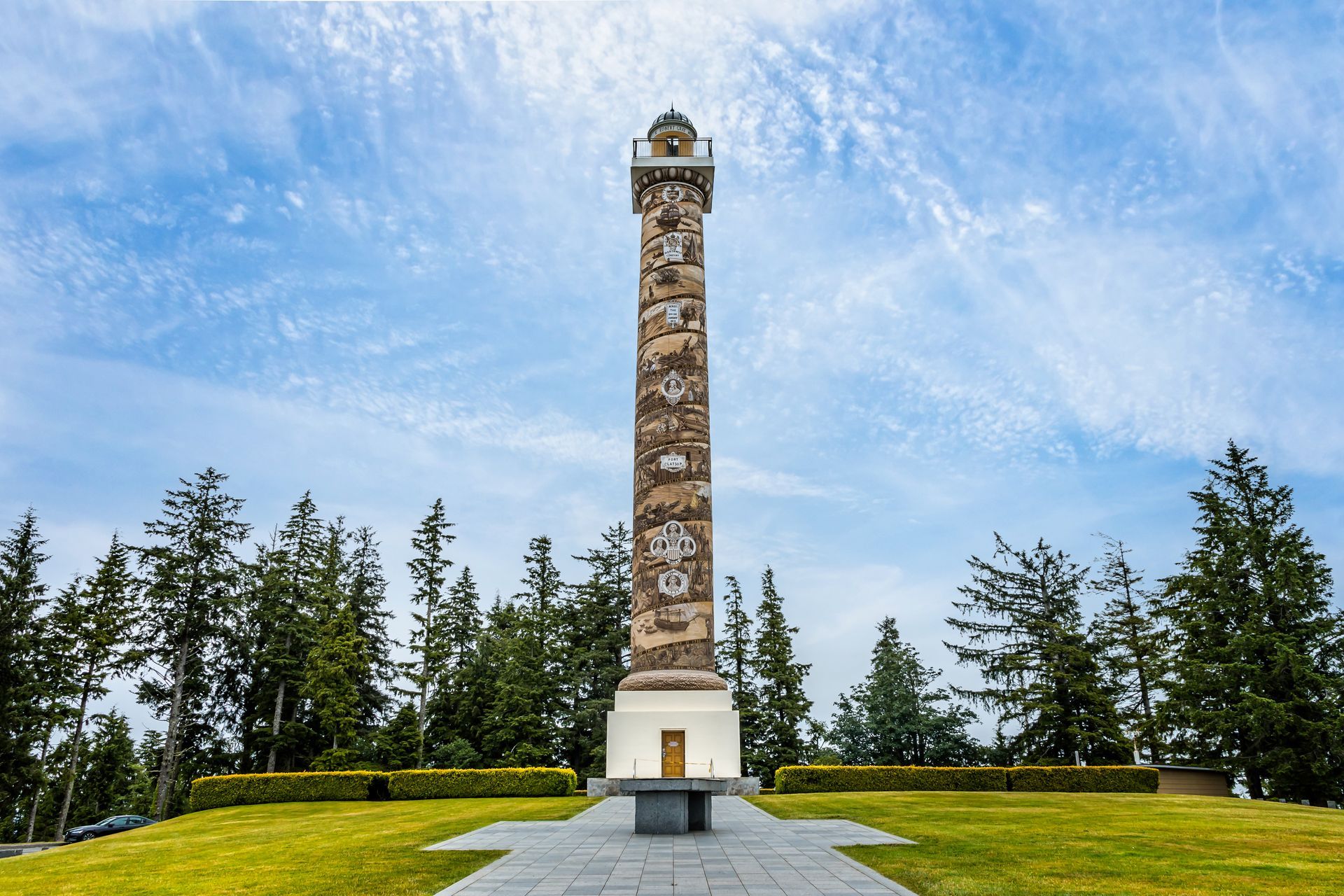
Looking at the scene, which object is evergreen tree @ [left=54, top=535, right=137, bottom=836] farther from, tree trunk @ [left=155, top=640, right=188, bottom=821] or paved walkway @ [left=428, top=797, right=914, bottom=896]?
paved walkway @ [left=428, top=797, right=914, bottom=896]

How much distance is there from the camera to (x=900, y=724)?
30766mm

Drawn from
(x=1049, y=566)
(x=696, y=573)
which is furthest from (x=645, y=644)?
(x=1049, y=566)

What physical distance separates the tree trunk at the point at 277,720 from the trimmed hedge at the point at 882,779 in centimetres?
1790

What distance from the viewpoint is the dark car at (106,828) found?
22.1 m

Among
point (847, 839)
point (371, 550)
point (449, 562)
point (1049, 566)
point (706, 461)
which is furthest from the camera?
point (371, 550)

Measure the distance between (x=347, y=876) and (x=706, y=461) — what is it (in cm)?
1096

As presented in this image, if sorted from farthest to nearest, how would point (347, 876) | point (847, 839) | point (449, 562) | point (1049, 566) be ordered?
point (449, 562)
point (1049, 566)
point (847, 839)
point (347, 876)

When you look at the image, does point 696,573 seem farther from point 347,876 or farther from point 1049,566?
point 1049,566

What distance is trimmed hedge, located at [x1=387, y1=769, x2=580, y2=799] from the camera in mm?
21078

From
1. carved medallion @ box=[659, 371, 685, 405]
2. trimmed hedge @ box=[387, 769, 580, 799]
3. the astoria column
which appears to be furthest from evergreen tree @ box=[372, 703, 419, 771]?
carved medallion @ box=[659, 371, 685, 405]

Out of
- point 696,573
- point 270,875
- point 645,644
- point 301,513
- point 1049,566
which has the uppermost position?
point 301,513

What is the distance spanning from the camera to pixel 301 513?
32.9 metres

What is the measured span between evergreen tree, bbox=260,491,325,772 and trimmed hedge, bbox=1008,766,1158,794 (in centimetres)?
2276

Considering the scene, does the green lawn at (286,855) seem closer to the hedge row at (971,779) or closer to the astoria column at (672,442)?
the astoria column at (672,442)
